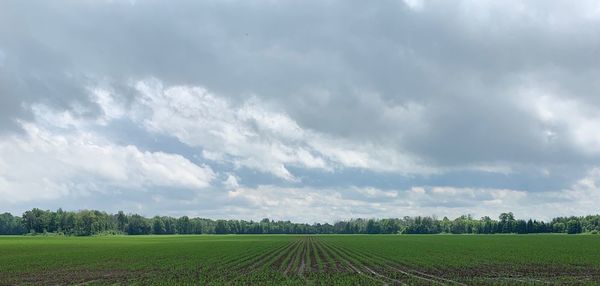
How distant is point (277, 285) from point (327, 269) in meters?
12.6

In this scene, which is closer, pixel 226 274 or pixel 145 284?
pixel 145 284

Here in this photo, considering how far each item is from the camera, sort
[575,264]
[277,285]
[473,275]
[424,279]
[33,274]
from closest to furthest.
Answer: [277,285]
[424,279]
[473,275]
[33,274]
[575,264]

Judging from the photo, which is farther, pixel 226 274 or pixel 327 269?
pixel 327 269

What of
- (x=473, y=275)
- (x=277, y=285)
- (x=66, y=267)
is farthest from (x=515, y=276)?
(x=66, y=267)

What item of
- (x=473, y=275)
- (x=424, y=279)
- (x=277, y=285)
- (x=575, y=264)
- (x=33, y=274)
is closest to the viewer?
(x=277, y=285)

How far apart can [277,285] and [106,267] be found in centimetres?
2452

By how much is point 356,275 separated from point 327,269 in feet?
19.8

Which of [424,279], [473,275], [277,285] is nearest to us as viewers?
[277,285]

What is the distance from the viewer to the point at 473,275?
40.4 m

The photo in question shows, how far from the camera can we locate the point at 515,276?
3962 centimetres

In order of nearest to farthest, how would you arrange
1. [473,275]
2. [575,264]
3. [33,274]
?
[473,275]
[33,274]
[575,264]

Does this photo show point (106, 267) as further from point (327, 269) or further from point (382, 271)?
point (382, 271)

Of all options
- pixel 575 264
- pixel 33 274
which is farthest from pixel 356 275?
pixel 33 274

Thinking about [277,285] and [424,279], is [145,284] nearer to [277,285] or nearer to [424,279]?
[277,285]
